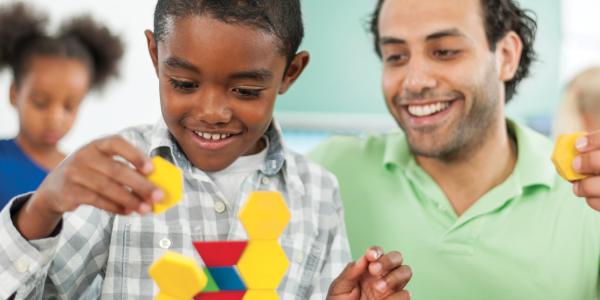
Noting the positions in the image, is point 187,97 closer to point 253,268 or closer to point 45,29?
point 253,268

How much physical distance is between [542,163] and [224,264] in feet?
2.84

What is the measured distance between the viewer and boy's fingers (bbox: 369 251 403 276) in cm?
94

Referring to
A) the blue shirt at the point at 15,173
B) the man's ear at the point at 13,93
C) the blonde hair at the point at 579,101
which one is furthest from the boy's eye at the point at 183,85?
the blonde hair at the point at 579,101

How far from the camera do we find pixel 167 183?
736 mm

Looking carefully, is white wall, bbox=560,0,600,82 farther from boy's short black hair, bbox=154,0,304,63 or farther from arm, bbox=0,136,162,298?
arm, bbox=0,136,162,298

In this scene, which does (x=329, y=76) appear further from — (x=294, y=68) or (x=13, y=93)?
(x=294, y=68)

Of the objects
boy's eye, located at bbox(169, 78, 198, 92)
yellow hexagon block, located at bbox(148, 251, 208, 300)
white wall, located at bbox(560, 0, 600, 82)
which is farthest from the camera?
white wall, located at bbox(560, 0, 600, 82)

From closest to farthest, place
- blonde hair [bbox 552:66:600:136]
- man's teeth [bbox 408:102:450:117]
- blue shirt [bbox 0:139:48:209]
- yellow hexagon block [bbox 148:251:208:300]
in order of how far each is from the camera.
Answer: yellow hexagon block [bbox 148:251:208:300] → man's teeth [bbox 408:102:450:117] → blue shirt [bbox 0:139:48:209] → blonde hair [bbox 552:66:600:136]

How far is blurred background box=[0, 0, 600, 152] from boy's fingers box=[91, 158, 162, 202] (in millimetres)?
1678

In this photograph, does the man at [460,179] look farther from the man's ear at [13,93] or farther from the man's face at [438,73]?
the man's ear at [13,93]

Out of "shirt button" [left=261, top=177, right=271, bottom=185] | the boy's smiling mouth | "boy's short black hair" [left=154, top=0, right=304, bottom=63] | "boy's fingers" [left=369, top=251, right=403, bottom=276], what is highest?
"boy's short black hair" [left=154, top=0, right=304, bottom=63]

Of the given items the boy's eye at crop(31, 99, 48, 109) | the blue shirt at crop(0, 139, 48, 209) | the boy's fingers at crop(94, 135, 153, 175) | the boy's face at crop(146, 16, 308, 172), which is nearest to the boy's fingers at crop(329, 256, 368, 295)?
the boy's face at crop(146, 16, 308, 172)

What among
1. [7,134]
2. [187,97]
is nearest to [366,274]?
[187,97]

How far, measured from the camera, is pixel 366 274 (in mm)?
968
